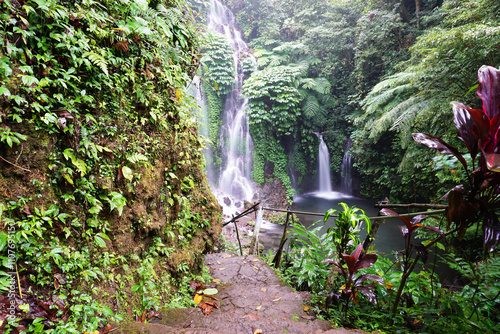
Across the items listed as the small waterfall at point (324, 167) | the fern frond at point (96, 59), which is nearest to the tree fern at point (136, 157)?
the fern frond at point (96, 59)

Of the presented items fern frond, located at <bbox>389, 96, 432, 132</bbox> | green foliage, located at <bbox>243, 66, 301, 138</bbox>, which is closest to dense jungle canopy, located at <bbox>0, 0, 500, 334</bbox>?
fern frond, located at <bbox>389, 96, 432, 132</bbox>

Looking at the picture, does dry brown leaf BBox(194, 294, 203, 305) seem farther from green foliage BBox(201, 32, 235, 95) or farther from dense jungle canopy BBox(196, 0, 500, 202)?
green foliage BBox(201, 32, 235, 95)

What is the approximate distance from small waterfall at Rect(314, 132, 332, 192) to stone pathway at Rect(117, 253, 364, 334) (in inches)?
512

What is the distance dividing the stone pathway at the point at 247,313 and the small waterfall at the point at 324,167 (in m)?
13.0

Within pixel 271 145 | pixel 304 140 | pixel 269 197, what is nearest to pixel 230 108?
pixel 271 145

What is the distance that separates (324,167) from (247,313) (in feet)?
47.5

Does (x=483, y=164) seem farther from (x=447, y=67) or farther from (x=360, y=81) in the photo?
(x=360, y=81)

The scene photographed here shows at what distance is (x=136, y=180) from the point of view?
2.19 m

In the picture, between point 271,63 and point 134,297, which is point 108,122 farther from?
point 271,63

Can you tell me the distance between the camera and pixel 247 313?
2408 mm

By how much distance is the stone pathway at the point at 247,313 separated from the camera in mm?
1907

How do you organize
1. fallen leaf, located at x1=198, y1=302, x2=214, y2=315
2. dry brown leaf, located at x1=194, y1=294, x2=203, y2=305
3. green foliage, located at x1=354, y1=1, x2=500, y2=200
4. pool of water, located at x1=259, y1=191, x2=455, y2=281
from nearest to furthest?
fallen leaf, located at x1=198, y1=302, x2=214, y2=315 < dry brown leaf, located at x1=194, y1=294, x2=203, y2=305 < green foliage, located at x1=354, y1=1, x2=500, y2=200 < pool of water, located at x1=259, y1=191, x2=455, y2=281

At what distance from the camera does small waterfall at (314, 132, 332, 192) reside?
51.4 ft

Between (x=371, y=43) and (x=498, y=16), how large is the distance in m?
6.78
